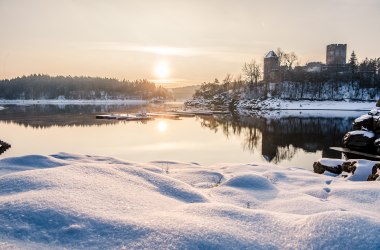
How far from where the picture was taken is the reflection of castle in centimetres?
11475

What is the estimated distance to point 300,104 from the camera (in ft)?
300

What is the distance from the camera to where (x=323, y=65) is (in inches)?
5015

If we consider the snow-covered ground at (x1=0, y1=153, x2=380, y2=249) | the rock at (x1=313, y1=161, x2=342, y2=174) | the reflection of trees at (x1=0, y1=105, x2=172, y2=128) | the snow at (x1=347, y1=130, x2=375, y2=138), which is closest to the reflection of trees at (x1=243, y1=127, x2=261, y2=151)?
the snow at (x1=347, y1=130, x2=375, y2=138)

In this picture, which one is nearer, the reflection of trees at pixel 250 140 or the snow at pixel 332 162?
the snow at pixel 332 162

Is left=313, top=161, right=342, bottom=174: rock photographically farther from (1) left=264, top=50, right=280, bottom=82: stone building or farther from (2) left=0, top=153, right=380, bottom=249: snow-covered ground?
(1) left=264, top=50, right=280, bottom=82: stone building

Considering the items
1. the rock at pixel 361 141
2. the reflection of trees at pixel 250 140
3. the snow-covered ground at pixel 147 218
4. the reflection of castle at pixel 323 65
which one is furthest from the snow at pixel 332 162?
the reflection of castle at pixel 323 65

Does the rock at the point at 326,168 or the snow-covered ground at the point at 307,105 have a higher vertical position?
the snow-covered ground at the point at 307,105

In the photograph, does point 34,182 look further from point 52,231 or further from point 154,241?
point 154,241

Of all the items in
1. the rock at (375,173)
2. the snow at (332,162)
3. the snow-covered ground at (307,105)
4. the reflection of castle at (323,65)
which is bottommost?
the snow at (332,162)

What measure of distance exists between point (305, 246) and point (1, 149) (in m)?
28.1

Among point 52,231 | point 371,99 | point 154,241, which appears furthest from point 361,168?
point 371,99

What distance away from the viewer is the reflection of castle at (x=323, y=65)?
11475 centimetres

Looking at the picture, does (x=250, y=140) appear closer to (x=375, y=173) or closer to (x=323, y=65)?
(x=375, y=173)

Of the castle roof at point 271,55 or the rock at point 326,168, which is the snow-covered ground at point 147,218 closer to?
the rock at point 326,168
